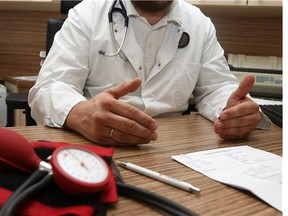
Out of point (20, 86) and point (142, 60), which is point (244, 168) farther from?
point (20, 86)

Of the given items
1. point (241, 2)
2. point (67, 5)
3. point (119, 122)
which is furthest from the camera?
point (241, 2)

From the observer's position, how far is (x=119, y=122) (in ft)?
2.15

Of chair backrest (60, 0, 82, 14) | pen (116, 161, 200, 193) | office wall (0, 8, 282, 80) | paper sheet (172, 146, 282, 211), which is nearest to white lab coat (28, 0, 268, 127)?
chair backrest (60, 0, 82, 14)

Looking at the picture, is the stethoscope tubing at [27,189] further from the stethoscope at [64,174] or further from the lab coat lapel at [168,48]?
the lab coat lapel at [168,48]

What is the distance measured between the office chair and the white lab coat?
28cm

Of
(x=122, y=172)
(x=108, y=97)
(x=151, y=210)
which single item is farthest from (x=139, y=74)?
(x=151, y=210)

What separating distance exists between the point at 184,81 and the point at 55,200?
0.91 metres

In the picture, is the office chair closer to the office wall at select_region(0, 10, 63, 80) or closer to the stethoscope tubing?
the office wall at select_region(0, 10, 63, 80)

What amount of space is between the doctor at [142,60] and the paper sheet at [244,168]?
0.80 ft

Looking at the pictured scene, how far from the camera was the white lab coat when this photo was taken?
1.06m

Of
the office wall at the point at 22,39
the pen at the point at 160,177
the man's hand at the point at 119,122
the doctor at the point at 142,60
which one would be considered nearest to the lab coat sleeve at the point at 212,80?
the doctor at the point at 142,60

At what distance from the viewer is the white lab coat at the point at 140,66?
3.49 ft

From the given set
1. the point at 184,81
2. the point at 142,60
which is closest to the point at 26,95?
the point at 142,60

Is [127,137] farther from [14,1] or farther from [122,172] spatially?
[14,1]
